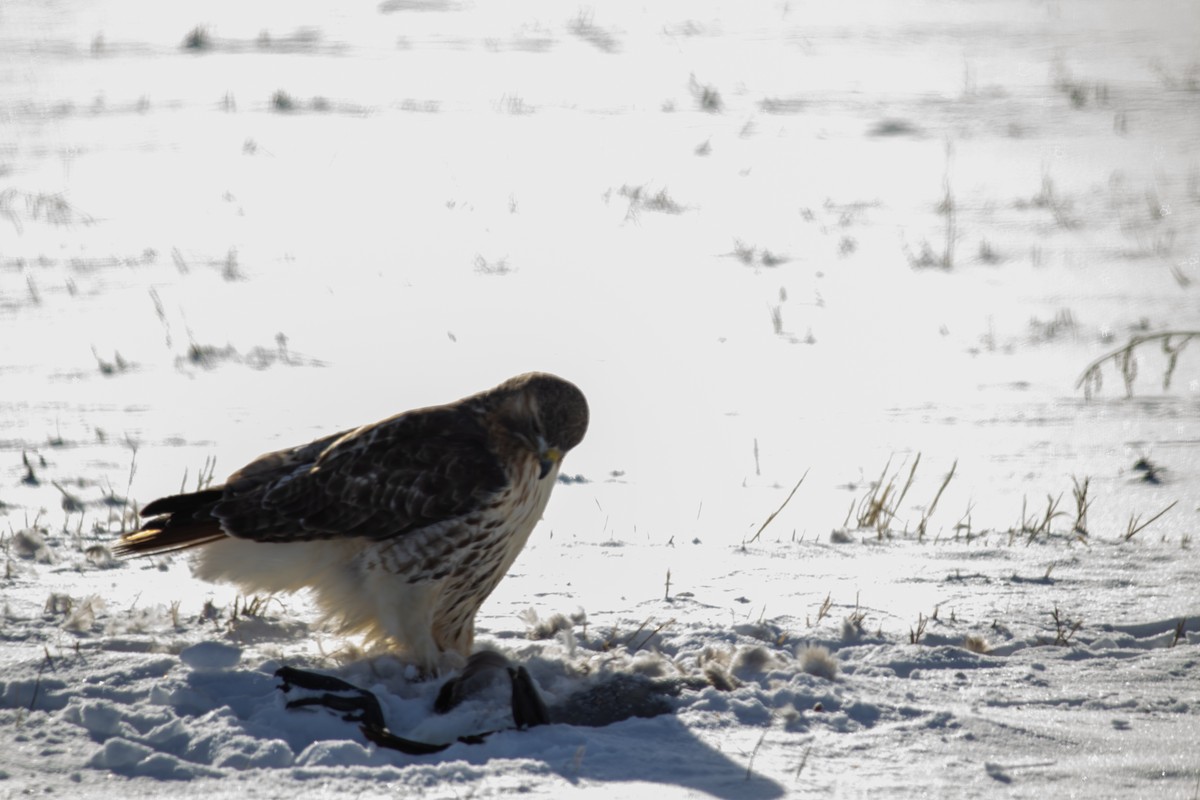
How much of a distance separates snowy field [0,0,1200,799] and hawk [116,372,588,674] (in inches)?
7.5

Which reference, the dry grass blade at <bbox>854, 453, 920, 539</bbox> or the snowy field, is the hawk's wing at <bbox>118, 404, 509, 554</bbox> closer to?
the snowy field

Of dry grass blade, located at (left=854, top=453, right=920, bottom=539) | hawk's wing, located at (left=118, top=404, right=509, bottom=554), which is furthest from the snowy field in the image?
hawk's wing, located at (left=118, top=404, right=509, bottom=554)

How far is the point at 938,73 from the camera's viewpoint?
596 inches

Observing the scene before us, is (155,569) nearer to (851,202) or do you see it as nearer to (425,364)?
(425,364)

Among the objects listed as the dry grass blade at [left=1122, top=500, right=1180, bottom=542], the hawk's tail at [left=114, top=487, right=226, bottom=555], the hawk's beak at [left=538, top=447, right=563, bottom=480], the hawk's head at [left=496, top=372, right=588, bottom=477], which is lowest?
the dry grass blade at [left=1122, top=500, right=1180, bottom=542]

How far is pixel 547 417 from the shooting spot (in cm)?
433

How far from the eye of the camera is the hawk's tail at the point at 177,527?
4.30 meters

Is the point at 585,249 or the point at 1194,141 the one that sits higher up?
the point at 1194,141

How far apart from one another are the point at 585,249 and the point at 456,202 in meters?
1.42

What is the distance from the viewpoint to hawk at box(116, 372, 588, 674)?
4215 mm

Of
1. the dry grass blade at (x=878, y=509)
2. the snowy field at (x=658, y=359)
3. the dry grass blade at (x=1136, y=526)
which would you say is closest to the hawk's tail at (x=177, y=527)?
the snowy field at (x=658, y=359)

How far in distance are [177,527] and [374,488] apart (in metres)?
0.59

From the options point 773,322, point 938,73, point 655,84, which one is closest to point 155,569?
point 773,322

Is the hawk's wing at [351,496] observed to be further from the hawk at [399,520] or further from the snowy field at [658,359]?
the snowy field at [658,359]
